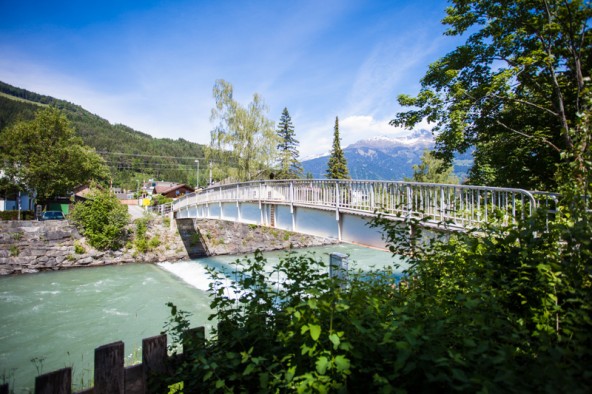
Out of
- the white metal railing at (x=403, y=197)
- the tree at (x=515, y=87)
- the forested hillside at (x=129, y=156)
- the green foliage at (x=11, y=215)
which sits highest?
the forested hillside at (x=129, y=156)

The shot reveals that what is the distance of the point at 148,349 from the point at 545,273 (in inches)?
144

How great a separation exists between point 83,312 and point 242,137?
21858mm

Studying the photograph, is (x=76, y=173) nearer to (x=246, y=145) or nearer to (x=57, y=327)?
(x=246, y=145)

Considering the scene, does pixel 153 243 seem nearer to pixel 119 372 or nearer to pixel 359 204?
pixel 359 204

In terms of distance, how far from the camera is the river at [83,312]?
9.30 m

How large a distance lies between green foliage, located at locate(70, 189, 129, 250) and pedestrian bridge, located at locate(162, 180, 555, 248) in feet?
45.1

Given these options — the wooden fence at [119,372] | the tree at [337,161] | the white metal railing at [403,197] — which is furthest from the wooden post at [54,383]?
the tree at [337,161]

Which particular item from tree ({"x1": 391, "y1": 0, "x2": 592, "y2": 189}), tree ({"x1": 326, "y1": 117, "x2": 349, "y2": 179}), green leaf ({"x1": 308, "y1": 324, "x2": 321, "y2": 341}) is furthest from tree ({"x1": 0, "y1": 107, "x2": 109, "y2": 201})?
green leaf ({"x1": 308, "y1": 324, "x2": 321, "y2": 341})

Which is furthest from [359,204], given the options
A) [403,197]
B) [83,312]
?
[83,312]

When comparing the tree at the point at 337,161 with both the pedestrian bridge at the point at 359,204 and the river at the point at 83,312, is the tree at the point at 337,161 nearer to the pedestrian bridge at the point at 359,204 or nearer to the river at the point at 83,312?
the river at the point at 83,312

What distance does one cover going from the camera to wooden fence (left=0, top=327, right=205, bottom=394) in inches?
100

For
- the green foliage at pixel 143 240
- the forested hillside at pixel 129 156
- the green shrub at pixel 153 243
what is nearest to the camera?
the green foliage at pixel 143 240

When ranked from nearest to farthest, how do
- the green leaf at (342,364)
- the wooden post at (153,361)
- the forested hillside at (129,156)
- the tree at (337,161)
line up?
the green leaf at (342,364), the wooden post at (153,361), the tree at (337,161), the forested hillside at (129,156)

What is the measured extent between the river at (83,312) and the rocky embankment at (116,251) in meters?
1.35
